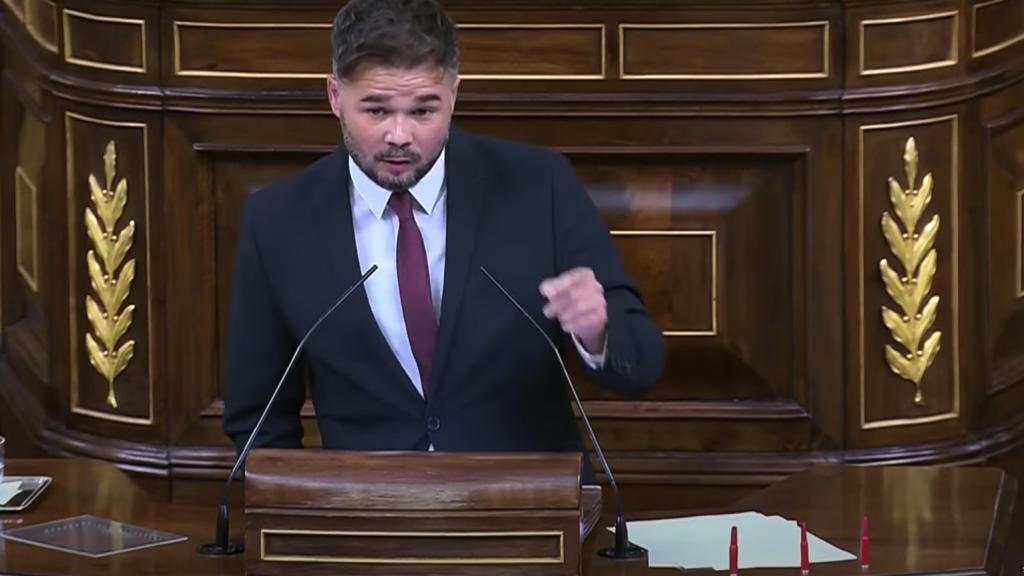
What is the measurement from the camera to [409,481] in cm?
234

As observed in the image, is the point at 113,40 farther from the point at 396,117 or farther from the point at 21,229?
the point at 396,117

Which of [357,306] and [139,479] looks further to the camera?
[139,479]

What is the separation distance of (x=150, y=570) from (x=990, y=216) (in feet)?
8.54

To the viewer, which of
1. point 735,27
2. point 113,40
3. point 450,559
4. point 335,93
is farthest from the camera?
point 113,40

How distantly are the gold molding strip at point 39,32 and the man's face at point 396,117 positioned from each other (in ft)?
6.61

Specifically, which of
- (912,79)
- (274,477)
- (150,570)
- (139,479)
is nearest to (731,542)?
(274,477)

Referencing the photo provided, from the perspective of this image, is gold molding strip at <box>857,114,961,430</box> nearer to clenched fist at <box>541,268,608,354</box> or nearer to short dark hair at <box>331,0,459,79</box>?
short dark hair at <box>331,0,459,79</box>

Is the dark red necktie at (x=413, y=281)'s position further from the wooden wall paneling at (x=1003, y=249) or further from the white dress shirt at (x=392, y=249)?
the wooden wall paneling at (x=1003, y=249)

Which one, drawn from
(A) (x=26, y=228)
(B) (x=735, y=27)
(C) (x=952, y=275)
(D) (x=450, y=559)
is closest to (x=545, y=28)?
(B) (x=735, y=27)

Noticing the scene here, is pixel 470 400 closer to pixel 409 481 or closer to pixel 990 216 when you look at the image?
pixel 409 481

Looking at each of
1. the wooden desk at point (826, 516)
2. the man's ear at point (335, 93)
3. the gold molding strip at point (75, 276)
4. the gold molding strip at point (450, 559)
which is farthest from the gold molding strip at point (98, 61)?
the gold molding strip at point (450, 559)

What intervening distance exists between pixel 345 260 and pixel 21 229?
2.41m

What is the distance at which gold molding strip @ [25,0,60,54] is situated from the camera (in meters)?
4.60

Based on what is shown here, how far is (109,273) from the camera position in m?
4.56
